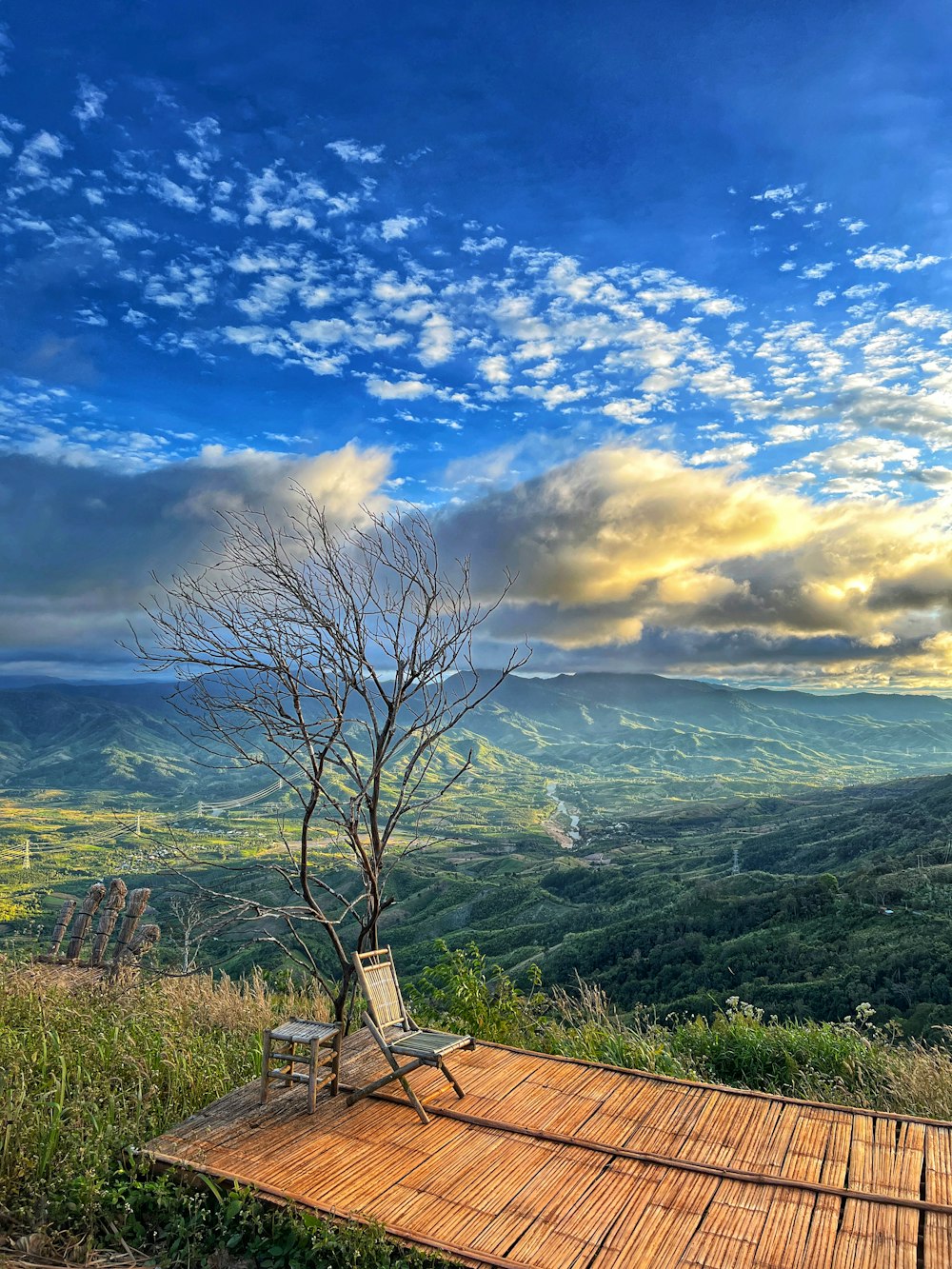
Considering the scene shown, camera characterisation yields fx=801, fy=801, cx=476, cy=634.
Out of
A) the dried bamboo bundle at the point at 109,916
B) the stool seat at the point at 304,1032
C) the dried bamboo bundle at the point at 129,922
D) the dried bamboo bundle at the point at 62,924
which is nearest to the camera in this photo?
the stool seat at the point at 304,1032

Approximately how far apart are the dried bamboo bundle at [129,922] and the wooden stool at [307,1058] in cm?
417

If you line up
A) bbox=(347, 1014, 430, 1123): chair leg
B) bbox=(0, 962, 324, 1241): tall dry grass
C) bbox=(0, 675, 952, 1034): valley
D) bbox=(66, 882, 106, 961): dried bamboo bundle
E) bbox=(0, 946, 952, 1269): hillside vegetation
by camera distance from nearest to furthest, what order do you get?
bbox=(0, 946, 952, 1269): hillside vegetation
bbox=(0, 962, 324, 1241): tall dry grass
bbox=(347, 1014, 430, 1123): chair leg
bbox=(66, 882, 106, 961): dried bamboo bundle
bbox=(0, 675, 952, 1034): valley

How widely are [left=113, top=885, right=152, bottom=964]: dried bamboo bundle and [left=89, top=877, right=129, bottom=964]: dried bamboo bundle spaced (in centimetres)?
38

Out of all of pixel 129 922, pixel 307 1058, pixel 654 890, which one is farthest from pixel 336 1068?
pixel 654 890

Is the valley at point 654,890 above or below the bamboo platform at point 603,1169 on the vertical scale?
below

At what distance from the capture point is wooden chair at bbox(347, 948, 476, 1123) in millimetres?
5027

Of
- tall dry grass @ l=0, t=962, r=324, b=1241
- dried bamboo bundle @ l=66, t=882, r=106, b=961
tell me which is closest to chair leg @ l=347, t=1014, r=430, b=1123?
tall dry grass @ l=0, t=962, r=324, b=1241

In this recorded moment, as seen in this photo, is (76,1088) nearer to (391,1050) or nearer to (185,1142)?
(185,1142)

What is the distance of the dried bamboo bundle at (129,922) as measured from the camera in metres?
8.98

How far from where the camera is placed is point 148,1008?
6.89 meters

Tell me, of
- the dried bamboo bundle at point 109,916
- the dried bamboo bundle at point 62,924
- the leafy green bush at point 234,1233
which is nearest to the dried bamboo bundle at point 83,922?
the dried bamboo bundle at point 62,924

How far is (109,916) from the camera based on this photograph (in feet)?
31.8

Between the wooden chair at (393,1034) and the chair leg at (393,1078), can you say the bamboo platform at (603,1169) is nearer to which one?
the chair leg at (393,1078)

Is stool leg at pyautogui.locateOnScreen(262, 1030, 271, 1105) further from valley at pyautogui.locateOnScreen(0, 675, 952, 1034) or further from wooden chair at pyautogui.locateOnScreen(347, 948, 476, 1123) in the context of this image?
valley at pyautogui.locateOnScreen(0, 675, 952, 1034)
